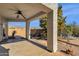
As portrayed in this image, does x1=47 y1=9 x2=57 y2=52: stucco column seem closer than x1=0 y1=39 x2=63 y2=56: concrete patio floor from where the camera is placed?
No

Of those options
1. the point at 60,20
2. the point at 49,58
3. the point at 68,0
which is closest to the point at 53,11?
the point at 68,0

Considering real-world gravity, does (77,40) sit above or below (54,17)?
below

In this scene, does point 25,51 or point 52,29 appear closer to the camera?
point 52,29

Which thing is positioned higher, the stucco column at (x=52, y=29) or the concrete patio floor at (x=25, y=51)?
the stucco column at (x=52, y=29)

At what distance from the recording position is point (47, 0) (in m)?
6.69

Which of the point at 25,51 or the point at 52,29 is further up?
the point at 52,29

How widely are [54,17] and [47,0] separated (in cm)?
314

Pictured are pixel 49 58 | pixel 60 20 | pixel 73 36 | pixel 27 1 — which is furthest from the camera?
pixel 60 20

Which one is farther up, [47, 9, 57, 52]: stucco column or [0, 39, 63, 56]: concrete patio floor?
[47, 9, 57, 52]: stucco column

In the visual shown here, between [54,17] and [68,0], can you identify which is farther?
[54,17]

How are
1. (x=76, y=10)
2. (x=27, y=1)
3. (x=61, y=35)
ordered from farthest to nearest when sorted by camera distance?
1. (x=61, y=35)
2. (x=76, y=10)
3. (x=27, y=1)

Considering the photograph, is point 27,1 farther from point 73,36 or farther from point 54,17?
point 73,36

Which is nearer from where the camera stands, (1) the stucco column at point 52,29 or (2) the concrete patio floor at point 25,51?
(2) the concrete patio floor at point 25,51

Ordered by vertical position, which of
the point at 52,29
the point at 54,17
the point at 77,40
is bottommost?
the point at 77,40
